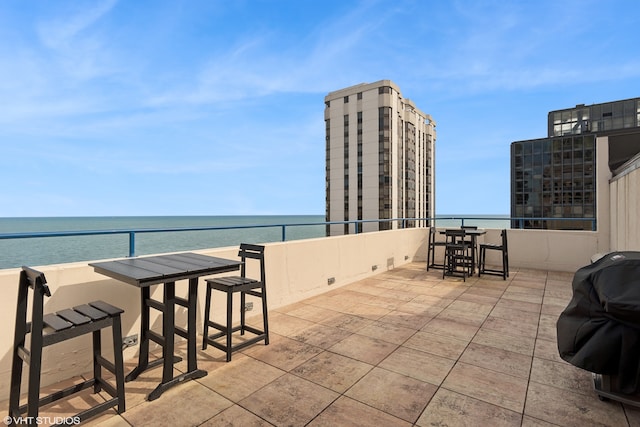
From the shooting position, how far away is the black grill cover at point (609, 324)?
1639 millimetres

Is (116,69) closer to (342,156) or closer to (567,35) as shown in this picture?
(567,35)

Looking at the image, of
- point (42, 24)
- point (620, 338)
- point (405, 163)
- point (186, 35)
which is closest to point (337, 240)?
point (620, 338)

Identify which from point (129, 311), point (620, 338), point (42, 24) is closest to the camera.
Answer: point (620, 338)

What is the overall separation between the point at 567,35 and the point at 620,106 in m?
52.4

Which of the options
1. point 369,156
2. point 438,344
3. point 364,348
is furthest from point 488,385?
point 369,156

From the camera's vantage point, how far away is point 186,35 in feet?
20.3

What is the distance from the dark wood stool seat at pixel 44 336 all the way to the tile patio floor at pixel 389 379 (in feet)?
0.33

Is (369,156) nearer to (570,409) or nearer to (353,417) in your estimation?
(570,409)

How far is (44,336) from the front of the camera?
4.92 ft

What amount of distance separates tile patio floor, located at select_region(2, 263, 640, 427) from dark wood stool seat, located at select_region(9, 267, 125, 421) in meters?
0.10

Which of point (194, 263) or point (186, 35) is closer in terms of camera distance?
point (194, 263)

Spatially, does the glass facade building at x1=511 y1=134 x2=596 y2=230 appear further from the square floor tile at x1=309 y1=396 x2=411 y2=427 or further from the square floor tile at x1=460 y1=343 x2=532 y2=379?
the square floor tile at x1=309 y1=396 x2=411 y2=427

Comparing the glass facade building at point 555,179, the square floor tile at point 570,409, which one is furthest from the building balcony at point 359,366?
the glass facade building at point 555,179

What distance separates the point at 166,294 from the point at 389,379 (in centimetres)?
172
